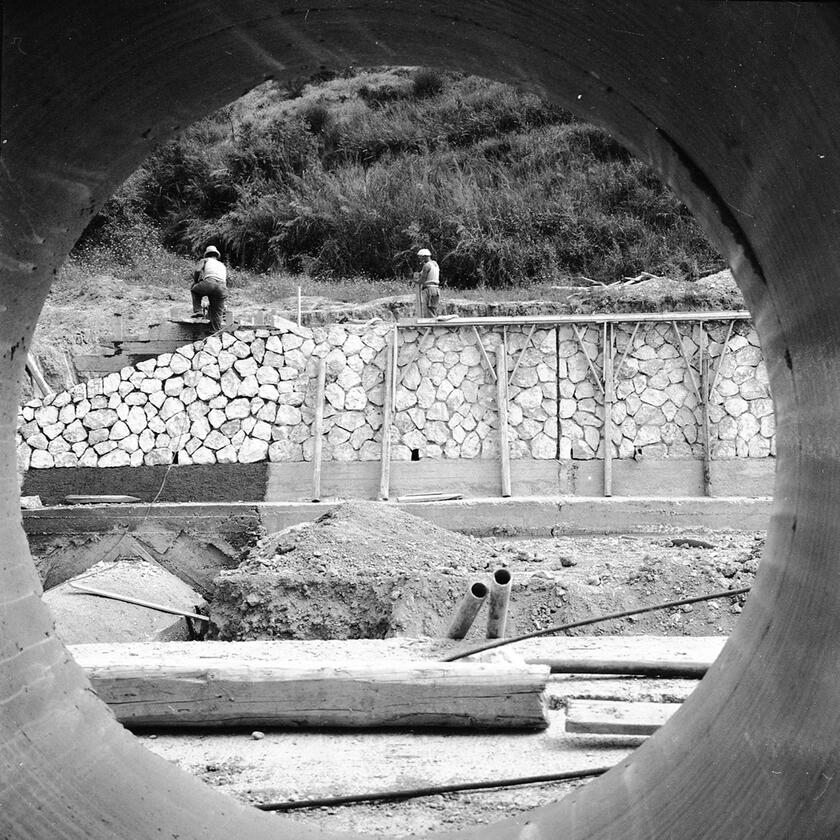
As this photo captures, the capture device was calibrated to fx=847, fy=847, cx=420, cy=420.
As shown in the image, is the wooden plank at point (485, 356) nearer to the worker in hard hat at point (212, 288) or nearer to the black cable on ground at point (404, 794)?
the worker in hard hat at point (212, 288)

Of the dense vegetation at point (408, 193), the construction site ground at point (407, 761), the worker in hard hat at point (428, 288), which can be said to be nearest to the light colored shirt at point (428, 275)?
the worker in hard hat at point (428, 288)

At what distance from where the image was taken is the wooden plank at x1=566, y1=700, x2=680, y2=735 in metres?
3.04

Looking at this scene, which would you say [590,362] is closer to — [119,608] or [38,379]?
[119,608]

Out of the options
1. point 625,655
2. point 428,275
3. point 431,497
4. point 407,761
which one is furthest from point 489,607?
point 428,275

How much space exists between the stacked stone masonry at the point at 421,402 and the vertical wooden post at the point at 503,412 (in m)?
0.15

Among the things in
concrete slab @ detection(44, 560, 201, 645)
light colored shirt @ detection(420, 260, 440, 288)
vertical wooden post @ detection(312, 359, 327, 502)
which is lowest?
concrete slab @ detection(44, 560, 201, 645)

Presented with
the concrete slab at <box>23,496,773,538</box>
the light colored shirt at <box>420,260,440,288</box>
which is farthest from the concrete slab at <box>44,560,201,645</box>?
the light colored shirt at <box>420,260,440,288</box>

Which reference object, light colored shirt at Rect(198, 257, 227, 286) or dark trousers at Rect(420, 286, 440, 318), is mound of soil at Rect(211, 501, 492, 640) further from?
light colored shirt at Rect(198, 257, 227, 286)

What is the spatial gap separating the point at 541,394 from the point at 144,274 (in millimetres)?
14263

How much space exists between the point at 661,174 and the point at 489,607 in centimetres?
273

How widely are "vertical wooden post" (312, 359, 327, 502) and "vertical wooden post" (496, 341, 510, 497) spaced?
277cm

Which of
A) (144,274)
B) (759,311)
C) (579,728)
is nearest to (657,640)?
(579,728)

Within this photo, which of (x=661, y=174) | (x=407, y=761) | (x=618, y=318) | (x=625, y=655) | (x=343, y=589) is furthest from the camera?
(x=618, y=318)

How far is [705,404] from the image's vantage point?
13.0 metres
